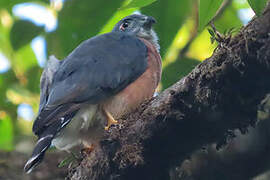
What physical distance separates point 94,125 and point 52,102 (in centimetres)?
49

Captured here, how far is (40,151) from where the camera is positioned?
145 inches

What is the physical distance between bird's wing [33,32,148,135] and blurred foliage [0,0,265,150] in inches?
9.4

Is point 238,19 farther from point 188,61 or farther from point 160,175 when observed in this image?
point 160,175

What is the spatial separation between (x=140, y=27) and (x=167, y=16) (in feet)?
5.74

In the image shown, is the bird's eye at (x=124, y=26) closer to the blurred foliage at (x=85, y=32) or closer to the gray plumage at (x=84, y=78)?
the gray plumage at (x=84, y=78)

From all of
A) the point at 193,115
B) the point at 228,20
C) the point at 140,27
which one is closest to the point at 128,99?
the point at 193,115

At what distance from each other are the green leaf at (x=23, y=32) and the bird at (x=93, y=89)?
437 mm

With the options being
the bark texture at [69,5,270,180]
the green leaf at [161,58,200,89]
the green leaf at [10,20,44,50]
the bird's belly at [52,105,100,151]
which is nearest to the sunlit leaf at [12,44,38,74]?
the green leaf at [10,20,44,50]

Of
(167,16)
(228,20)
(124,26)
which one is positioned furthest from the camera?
(124,26)

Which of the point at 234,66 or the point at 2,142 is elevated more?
the point at 234,66

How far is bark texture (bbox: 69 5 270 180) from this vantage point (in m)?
3.00

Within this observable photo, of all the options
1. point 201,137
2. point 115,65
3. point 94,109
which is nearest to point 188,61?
point 115,65

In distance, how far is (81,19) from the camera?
14.7ft

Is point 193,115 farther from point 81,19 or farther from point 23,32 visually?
point 23,32
